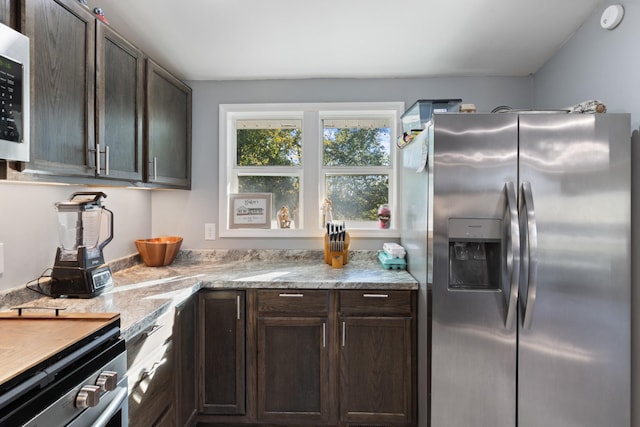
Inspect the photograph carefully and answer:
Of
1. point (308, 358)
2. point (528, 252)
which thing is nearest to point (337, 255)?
point (308, 358)

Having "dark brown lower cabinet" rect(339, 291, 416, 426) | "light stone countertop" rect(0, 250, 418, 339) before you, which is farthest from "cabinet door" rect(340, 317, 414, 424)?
"light stone countertop" rect(0, 250, 418, 339)

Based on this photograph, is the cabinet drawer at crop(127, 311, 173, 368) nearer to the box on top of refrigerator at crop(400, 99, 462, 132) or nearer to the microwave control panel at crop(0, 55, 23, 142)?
the microwave control panel at crop(0, 55, 23, 142)

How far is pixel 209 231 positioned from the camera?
2.56 m

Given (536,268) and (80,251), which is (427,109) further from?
(80,251)

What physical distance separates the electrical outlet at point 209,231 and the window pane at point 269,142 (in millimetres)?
535

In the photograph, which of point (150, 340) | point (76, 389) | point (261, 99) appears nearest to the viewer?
point (76, 389)

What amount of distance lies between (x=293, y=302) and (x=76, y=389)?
44.0 inches

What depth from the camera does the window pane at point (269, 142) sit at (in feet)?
8.63

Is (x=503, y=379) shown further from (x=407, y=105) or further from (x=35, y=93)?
(x=35, y=93)

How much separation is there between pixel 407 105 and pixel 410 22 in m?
0.66

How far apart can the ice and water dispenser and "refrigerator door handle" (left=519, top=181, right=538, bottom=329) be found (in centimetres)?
10

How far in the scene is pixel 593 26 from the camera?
1817 mm

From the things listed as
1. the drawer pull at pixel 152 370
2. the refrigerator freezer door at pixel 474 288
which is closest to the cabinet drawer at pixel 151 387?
the drawer pull at pixel 152 370

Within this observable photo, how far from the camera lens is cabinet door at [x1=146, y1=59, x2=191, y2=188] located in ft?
6.42
